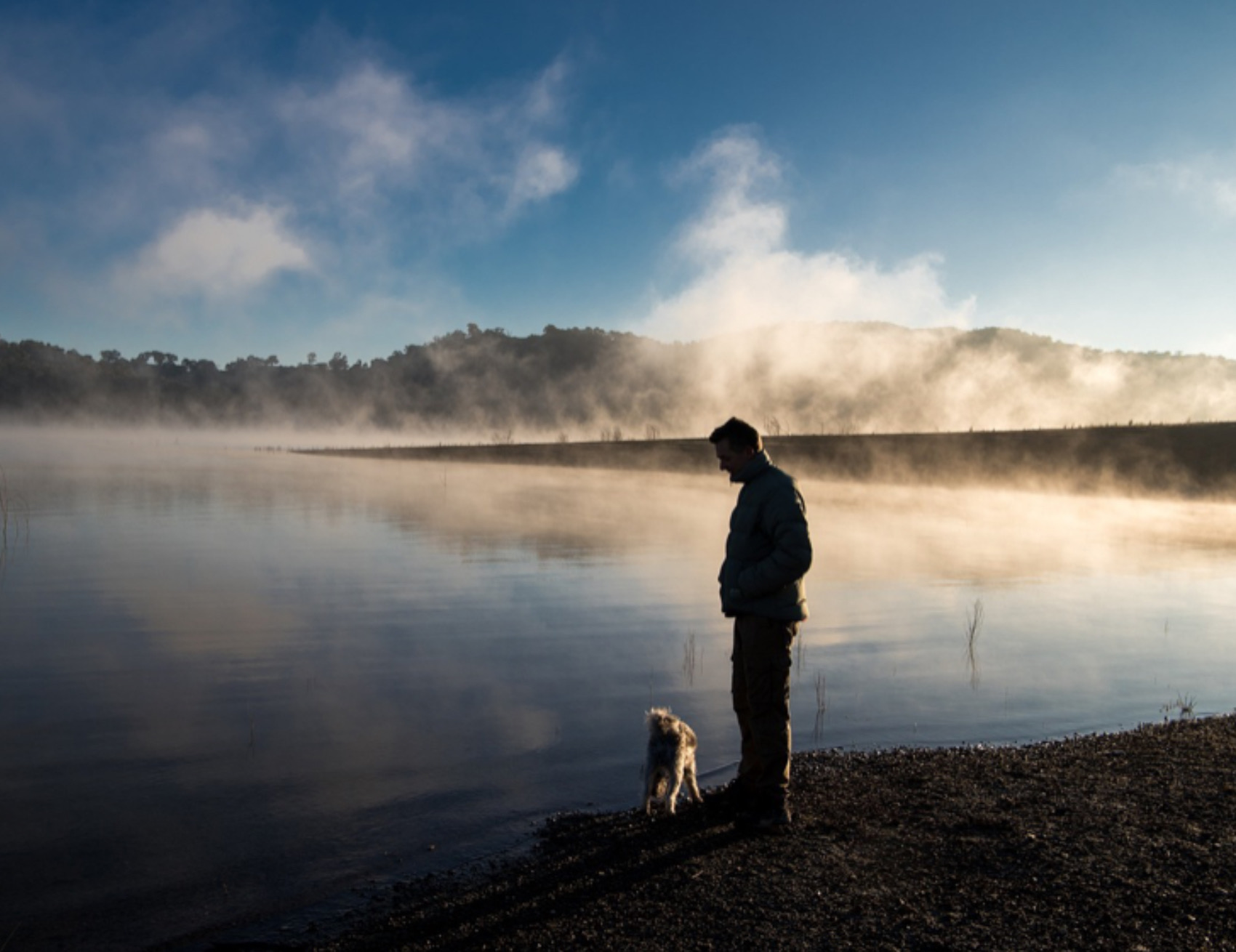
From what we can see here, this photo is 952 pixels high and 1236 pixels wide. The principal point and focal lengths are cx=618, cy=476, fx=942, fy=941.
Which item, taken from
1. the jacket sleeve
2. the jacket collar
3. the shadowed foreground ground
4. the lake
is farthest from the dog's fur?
the jacket collar

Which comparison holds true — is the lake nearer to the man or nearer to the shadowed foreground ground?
the shadowed foreground ground

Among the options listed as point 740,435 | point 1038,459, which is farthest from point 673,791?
point 1038,459

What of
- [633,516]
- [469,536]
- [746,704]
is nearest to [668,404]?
[633,516]

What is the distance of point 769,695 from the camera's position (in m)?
6.14

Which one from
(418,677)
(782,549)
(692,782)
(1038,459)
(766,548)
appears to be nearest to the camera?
(782,549)

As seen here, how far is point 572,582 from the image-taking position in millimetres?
17109

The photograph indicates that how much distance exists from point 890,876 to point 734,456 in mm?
2673

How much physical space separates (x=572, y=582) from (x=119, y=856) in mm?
11391

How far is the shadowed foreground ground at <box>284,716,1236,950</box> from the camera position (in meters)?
4.61

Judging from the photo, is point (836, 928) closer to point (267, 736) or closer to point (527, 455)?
point (267, 736)

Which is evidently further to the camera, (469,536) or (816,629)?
(469,536)

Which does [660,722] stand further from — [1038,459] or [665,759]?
[1038,459]

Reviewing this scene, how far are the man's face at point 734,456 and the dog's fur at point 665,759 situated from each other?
1.78m

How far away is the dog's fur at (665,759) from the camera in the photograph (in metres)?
6.40
